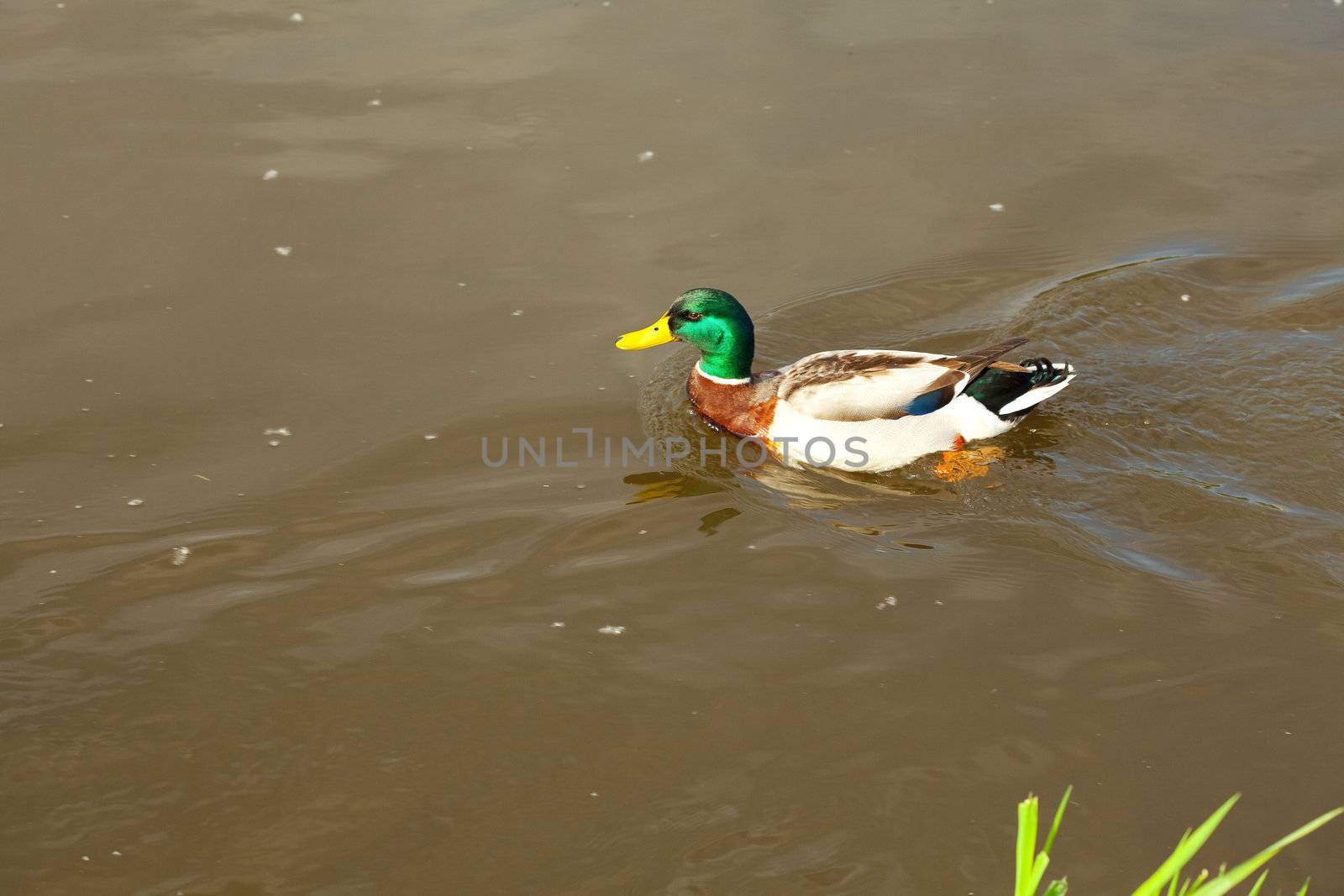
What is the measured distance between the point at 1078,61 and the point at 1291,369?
154 inches

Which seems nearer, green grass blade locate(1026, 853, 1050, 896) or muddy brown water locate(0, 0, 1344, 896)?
green grass blade locate(1026, 853, 1050, 896)

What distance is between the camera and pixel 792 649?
4645 millimetres

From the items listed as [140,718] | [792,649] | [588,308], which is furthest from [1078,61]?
[140,718]

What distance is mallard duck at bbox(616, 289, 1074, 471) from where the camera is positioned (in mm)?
5852

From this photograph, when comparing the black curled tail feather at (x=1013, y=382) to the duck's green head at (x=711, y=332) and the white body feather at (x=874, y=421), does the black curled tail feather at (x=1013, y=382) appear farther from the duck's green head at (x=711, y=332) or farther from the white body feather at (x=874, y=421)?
the duck's green head at (x=711, y=332)

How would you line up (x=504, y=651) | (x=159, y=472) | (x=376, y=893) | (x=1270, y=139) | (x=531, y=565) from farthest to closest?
(x=1270, y=139) < (x=159, y=472) < (x=531, y=565) < (x=504, y=651) < (x=376, y=893)

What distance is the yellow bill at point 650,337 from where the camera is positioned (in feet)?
20.7

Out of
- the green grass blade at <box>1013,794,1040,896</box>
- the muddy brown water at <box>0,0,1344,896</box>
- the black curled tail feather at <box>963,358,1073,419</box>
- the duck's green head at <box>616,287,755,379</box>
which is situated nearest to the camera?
the green grass blade at <box>1013,794,1040,896</box>

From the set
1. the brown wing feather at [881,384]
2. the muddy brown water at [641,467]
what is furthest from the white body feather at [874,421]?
the muddy brown water at [641,467]

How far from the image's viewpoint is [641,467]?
19.2 feet

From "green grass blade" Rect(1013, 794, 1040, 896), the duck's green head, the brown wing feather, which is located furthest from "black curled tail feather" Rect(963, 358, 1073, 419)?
"green grass blade" Rect(1013, 794, 1040, 896)

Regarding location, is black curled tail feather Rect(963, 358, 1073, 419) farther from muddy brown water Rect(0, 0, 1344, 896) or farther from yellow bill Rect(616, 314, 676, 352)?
yellow bill Rect(616, 314, 676, 352)

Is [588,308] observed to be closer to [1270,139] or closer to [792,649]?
[792,649]

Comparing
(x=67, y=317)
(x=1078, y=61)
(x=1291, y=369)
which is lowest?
(x=1291, y=369)
